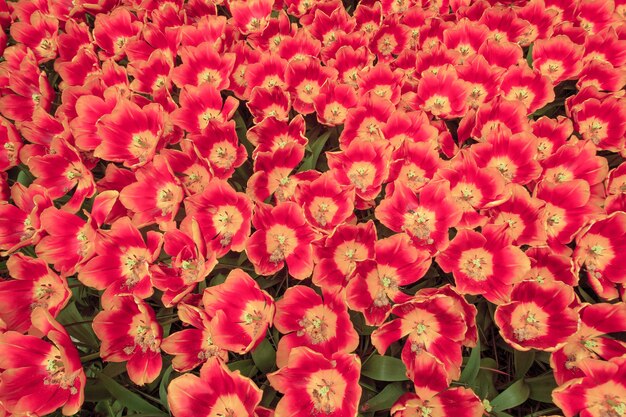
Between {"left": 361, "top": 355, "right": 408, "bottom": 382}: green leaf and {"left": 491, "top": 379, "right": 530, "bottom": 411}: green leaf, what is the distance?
1.10 ft

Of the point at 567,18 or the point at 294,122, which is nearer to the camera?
the point at 294,122

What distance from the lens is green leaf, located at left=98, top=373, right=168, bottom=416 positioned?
1517 millimetres

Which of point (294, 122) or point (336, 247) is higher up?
point (294, 122)

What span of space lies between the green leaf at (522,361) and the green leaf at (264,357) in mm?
889

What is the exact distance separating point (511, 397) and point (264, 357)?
884 mm

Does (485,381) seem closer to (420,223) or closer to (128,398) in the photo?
(420,223)

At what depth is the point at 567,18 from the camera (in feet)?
7.88

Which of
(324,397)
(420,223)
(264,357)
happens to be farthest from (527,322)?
(264,357)

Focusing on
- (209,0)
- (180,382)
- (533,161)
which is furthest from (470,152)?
(209,0)

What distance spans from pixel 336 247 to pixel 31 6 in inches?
96.4

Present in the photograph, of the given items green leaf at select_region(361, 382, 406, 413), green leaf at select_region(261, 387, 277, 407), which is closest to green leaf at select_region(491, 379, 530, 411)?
green leaf at select_region(361, 382, 406, 413)

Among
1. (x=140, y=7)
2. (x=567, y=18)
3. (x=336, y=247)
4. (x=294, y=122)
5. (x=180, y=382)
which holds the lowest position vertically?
(x=180, y=382)

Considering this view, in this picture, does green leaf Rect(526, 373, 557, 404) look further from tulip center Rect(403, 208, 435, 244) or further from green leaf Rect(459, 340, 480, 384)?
tulip center Rect(403, 208, 435, 244)

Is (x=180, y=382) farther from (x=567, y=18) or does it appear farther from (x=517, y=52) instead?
(x=567, y=18)
